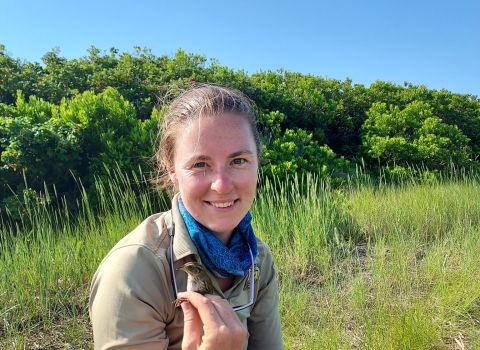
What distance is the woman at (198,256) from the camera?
49.4 inches

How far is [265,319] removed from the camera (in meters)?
1.81

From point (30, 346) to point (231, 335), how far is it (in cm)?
200

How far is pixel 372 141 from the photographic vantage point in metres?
9.91

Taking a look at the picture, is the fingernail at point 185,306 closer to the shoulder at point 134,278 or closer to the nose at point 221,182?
the shoulder at point 134,278

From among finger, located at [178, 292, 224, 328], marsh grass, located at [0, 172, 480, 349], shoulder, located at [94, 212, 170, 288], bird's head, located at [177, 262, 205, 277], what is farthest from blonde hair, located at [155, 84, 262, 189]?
marsh grass, located at [0, 172, 480, 349]

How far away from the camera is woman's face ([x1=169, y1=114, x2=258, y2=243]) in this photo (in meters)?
1.54

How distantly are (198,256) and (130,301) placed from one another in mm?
302

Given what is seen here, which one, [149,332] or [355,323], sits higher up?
[149,332]

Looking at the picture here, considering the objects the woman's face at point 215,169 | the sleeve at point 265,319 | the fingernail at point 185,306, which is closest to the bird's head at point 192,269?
the fingernail at point 185,306

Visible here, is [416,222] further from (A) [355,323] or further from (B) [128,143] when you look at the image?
(B) [128,143]

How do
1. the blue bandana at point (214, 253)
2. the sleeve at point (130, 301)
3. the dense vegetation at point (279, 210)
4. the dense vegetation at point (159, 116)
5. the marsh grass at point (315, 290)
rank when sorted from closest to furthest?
the sleeve at point (130, 301) → the blue bandana at point (214, 253) → the marsh grass at point (315, 290) → the dense vegetation at point (279, 210) → the dense vegetation at point (159, 116)

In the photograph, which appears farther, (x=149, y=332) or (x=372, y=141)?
(x=372, y=141)

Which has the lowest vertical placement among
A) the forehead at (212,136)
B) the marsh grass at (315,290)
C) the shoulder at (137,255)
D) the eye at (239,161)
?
the marsh grass at (315,290)

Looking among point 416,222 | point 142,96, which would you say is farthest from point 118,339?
point 142,96
